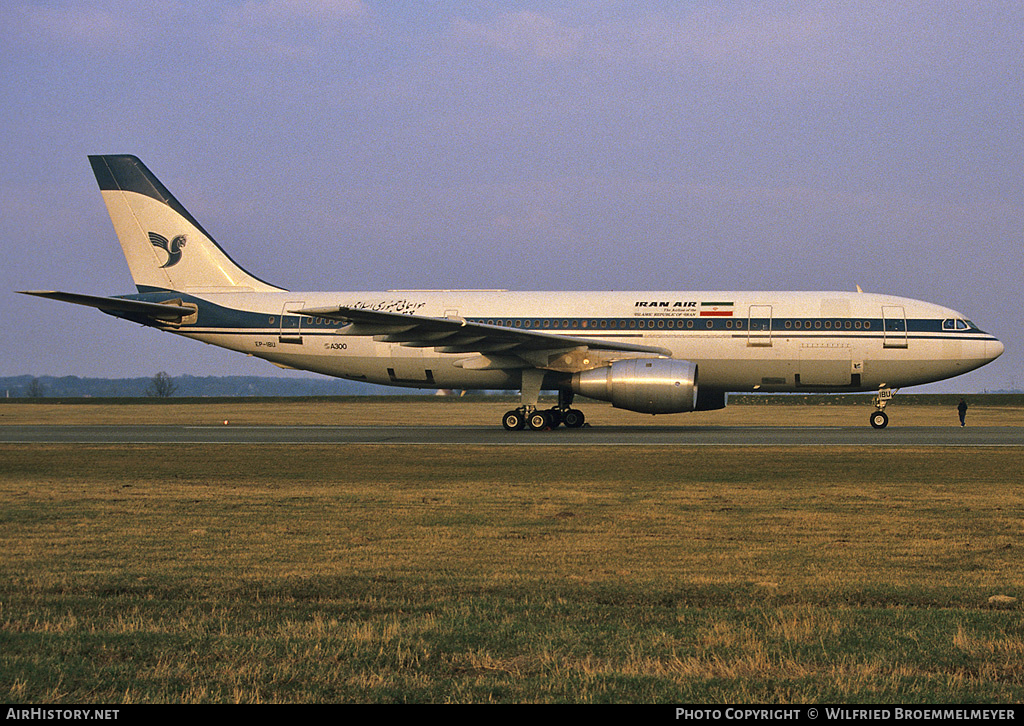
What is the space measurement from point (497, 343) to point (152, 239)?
1335cm

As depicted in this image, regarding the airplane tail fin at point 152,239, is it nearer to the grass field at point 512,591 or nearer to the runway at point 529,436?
the runway at point 529,436

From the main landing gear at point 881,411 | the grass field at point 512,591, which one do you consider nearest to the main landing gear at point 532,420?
the main landing gear at point 881,411

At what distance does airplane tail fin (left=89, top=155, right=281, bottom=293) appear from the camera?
32.5 metres

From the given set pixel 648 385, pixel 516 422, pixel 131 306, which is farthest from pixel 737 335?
pixel 131 306

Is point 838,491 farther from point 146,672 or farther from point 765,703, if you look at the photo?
point 146,672

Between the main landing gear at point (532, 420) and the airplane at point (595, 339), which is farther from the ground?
→ the airplane at point (595, 339)

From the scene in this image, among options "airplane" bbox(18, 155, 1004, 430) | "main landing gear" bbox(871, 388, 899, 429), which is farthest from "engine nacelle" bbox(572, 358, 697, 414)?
"main landing gear" bbox(871, 388, 899, 429)

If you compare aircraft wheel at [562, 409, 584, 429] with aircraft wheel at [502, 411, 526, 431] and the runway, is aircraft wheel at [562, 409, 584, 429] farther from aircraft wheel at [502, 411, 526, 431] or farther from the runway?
aircraft wheel at [502, 411, 526, 431]

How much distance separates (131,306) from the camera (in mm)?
29828

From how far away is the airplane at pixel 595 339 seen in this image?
2780 cm

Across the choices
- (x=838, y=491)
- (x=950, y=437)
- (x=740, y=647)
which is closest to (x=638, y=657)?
(x=740, y=647)

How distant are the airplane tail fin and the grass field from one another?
59.5 feet

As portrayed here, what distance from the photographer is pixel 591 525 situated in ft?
36.1

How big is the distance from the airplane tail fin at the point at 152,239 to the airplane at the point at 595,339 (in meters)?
0.96
